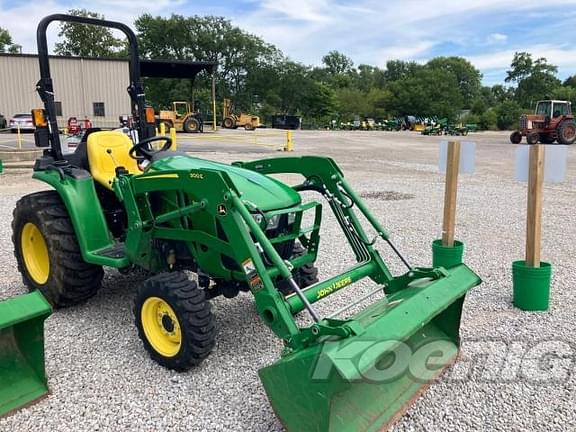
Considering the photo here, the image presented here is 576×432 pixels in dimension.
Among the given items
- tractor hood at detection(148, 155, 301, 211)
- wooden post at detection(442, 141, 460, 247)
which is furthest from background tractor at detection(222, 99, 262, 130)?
tractor hood at detection(148, 155, 301, 211)

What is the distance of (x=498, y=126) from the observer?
5053 centimetres

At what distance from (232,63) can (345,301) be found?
5349 centimetres

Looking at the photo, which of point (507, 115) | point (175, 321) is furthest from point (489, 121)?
point (175, 321)

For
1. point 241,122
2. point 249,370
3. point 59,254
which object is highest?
point 241,122

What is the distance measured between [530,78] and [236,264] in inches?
2536

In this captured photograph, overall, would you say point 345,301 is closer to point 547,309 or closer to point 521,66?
point 547,309

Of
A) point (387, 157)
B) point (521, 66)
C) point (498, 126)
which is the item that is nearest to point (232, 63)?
point (498, 126)

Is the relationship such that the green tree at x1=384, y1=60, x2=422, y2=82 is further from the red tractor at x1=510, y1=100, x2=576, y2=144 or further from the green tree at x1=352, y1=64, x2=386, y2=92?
the red tractor at x1=510, y1=100, x2=576, y2=144

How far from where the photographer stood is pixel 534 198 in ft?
12.7

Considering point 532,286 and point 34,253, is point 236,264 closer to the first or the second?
point 34,253

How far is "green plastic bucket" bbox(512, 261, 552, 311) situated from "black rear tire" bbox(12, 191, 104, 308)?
3174 mm

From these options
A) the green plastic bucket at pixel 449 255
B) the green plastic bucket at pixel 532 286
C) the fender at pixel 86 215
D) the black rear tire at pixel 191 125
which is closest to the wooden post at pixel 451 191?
the green plastic bucket at pixel 449 255

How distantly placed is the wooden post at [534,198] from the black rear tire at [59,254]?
3240 mm

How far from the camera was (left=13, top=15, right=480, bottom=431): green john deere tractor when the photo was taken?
2350mm
